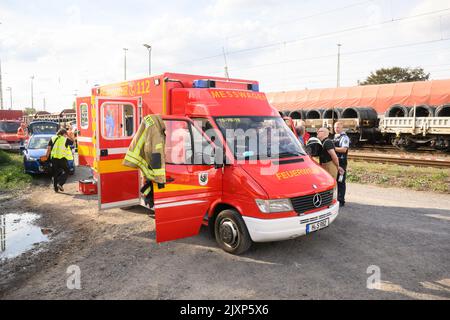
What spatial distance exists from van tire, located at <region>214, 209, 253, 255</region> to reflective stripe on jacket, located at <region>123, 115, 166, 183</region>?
1047 mm

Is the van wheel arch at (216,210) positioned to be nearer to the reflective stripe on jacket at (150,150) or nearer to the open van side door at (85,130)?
the reflective stripe on jacket at (150,150)

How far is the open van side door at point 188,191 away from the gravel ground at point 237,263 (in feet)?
1.57

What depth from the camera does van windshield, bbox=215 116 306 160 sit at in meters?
5.12

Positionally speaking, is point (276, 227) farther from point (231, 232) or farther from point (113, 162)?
point (113, 162)

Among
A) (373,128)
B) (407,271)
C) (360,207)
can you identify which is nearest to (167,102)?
(407,271)

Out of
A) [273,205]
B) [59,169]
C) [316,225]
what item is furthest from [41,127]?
[316,225]

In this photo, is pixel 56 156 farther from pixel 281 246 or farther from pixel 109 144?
pixel 281 246

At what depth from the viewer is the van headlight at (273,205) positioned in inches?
179

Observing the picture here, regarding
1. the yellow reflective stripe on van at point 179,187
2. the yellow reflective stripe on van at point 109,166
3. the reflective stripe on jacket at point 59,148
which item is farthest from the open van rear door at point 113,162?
the reflective stripe on jacket at point 59,148

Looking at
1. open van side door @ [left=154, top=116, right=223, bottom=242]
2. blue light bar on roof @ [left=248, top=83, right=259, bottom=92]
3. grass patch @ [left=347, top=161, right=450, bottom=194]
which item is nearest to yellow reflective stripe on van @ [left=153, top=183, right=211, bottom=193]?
open van side door @ [left=154, top=116, right=223, bottom=242]

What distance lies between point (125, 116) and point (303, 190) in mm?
4003

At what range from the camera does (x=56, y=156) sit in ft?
29.8
